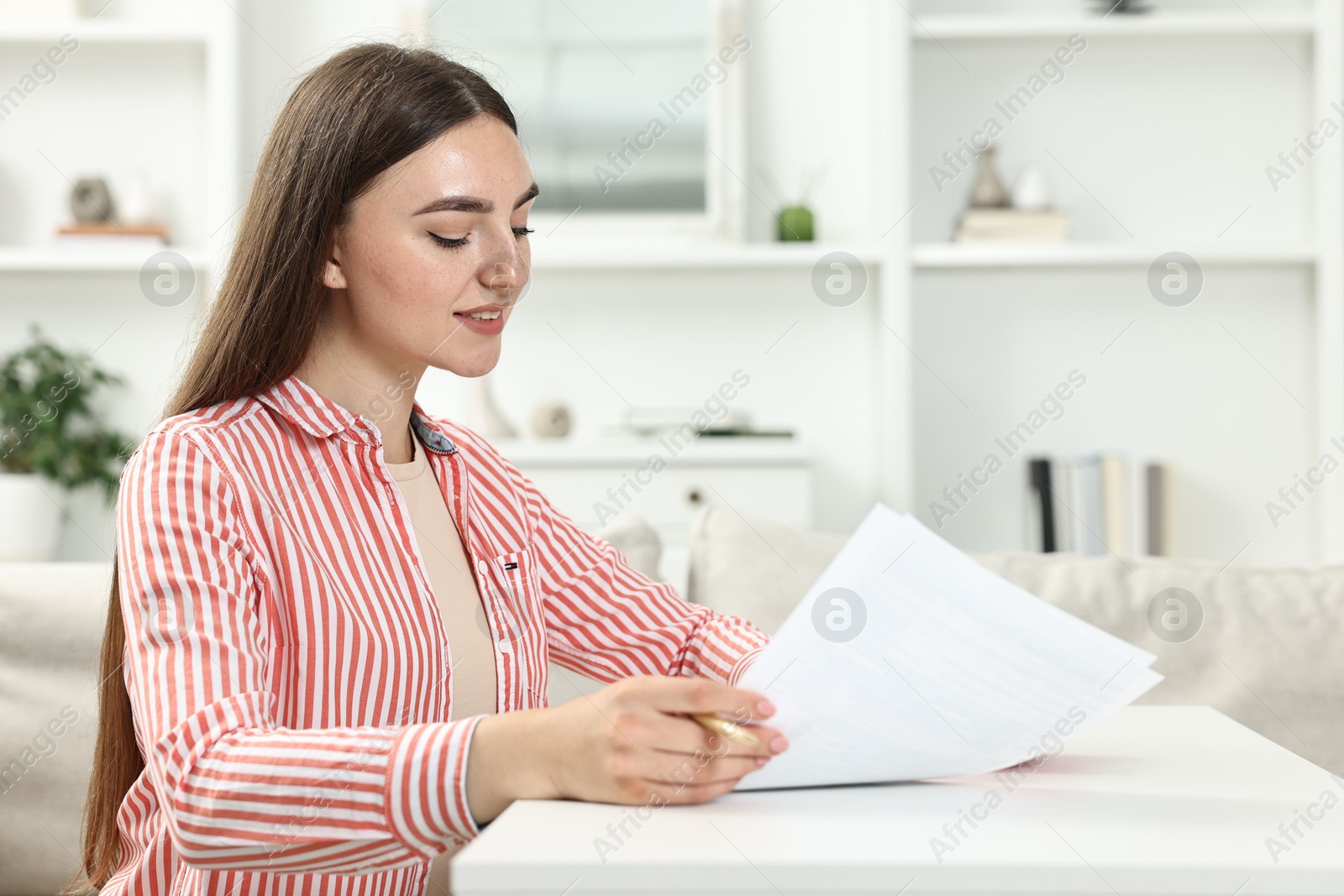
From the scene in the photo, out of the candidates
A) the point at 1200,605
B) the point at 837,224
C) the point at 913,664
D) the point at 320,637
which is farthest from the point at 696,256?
the point at 913,664

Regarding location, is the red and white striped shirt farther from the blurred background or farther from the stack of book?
the stack of book

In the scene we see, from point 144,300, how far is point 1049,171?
2.42m

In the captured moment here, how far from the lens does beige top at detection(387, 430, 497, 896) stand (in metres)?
1.03

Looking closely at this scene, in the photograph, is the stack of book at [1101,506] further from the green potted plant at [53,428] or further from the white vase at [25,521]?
the white vase at [25,521]

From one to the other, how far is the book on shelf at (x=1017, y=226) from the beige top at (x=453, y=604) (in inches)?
88.1

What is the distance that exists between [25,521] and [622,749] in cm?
245

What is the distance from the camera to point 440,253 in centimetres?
97

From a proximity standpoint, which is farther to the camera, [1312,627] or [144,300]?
[144,300]

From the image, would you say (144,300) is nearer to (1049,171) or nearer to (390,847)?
(1049,171)

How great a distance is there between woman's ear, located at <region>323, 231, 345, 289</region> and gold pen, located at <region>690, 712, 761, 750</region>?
535mm

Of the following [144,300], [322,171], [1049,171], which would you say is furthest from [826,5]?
[322,171]

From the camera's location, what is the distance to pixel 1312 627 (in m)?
1.42

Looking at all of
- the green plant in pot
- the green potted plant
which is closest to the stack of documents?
the green plant in pot

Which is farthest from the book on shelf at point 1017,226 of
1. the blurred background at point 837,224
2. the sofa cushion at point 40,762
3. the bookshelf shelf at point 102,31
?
the sofa cushion at point 40,762
